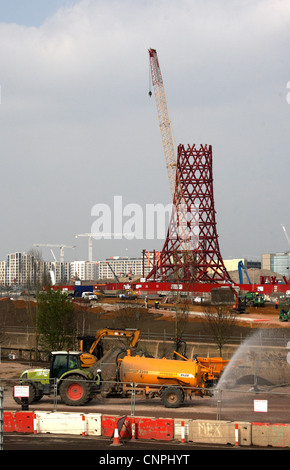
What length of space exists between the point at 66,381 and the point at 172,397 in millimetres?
4535

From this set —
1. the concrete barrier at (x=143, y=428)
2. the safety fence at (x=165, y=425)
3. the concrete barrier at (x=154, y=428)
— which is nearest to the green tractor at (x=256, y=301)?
the safety fence at (x=165, y=425)

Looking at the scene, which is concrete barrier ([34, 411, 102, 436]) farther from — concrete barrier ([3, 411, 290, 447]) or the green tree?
the green tree

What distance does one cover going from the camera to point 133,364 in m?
26.8

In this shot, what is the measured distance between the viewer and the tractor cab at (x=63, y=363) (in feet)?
89.6

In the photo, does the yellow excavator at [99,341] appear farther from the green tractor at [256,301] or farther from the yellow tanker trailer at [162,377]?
the green tractor at [256,301]

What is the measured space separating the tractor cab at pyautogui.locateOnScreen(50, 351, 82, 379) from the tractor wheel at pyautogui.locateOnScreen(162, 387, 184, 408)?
417cm

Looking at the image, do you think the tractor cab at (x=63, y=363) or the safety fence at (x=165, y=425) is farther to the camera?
the tractor cab at (x=63, y=363)

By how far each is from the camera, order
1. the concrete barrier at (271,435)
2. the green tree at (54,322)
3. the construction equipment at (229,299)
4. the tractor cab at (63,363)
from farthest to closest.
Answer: the construction equipment at (229,299)
the green tree at (54,322)
the tractor cab at (63,363)
the concrete barrier at (271,435)

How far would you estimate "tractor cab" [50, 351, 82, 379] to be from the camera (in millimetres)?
27297

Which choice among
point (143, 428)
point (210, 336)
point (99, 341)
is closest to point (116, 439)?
point (143, 428)

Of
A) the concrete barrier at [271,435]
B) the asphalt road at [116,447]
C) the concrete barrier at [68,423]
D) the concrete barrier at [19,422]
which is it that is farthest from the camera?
the concrete barrier at [19,422]

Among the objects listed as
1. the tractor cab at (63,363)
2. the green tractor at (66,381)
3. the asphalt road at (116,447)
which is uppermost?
the tractor cab at (63,363)

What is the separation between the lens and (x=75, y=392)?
2627 cm

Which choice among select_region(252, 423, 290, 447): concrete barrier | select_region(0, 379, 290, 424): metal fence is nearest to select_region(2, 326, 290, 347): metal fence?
select_region(0, 379, 290, 424): metal fence
